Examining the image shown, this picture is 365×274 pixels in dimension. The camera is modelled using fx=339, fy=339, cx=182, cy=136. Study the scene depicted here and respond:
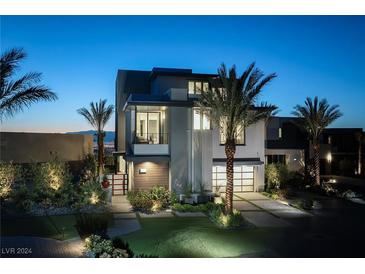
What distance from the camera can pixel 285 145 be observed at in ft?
103

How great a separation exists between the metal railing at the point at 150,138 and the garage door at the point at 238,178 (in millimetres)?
4021

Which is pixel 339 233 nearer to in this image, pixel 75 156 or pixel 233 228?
pixel 233 228

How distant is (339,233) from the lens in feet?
43.4

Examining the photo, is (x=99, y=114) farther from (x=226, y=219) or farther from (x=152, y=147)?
(x=226, y=219)

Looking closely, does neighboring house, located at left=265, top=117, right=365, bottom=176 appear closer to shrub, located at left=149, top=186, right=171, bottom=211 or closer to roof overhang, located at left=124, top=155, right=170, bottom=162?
roof overhang, located at left=124, top=155, right=170, bottom=162

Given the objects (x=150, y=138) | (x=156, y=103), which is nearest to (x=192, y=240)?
(x=156, y=103)

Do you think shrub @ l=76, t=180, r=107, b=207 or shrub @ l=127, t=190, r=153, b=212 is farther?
shrub @ l=76, t=180, r=107, b=207

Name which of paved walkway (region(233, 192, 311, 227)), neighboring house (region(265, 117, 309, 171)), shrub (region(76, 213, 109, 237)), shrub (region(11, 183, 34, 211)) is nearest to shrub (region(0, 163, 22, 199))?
shrub (region(11, 183, 34, 211))

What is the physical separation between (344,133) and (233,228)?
27527mm

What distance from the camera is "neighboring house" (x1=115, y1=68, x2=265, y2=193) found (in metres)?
20.0

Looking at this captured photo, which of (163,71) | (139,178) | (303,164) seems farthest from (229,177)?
(303,164)

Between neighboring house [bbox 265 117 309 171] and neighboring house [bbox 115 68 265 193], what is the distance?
746 centimetres

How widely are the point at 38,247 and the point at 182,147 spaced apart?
427 inches

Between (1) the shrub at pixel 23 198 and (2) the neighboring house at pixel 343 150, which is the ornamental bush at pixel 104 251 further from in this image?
(2) the neighboring house at pixel 343 150
